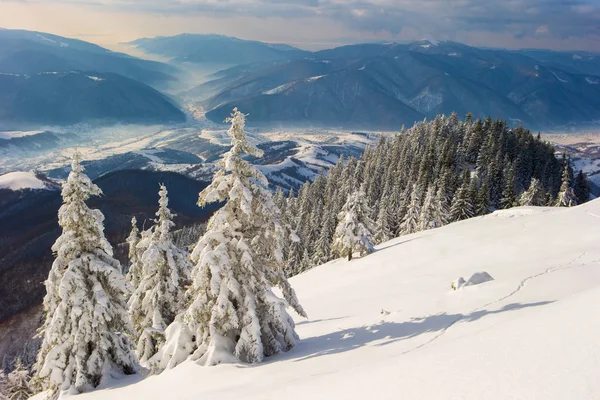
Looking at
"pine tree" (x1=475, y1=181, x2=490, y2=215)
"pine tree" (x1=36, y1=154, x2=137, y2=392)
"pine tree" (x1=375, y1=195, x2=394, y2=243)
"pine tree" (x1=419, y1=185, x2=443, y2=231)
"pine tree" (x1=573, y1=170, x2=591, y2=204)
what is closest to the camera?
"pine tree" (x1=36, y1=154, x2=137, y2=392)

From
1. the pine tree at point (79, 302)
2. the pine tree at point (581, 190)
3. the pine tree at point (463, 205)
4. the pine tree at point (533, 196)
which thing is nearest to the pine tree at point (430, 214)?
the pine tree at point (463, 205)

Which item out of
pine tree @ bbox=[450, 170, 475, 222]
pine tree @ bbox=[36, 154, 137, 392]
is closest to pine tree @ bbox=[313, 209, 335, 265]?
pine tree @ bbox=[450, 170, 475, 222]

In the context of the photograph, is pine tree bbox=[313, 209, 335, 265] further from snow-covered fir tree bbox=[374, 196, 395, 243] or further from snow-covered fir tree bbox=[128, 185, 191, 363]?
snow-covered fir tree bbox=[128, 185, 191, 363]

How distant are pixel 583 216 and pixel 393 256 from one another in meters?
20.2

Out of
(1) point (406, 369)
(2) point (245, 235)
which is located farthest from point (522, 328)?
(2) point (245, 235)

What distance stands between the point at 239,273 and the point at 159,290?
1019cm

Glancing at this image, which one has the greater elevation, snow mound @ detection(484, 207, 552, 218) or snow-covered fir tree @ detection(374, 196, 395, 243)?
snow mound @ detection(484, 207, 552, 218)

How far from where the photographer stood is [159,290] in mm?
24891

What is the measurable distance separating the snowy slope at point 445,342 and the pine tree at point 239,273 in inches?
41.2

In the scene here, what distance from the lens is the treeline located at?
73.4m

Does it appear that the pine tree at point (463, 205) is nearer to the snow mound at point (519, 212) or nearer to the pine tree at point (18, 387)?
the snow mound at point (519, 212)

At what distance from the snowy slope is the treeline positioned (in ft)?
136

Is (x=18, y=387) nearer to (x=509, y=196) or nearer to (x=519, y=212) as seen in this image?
(x=519, y=212)

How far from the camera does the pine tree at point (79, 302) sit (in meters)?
17.8
